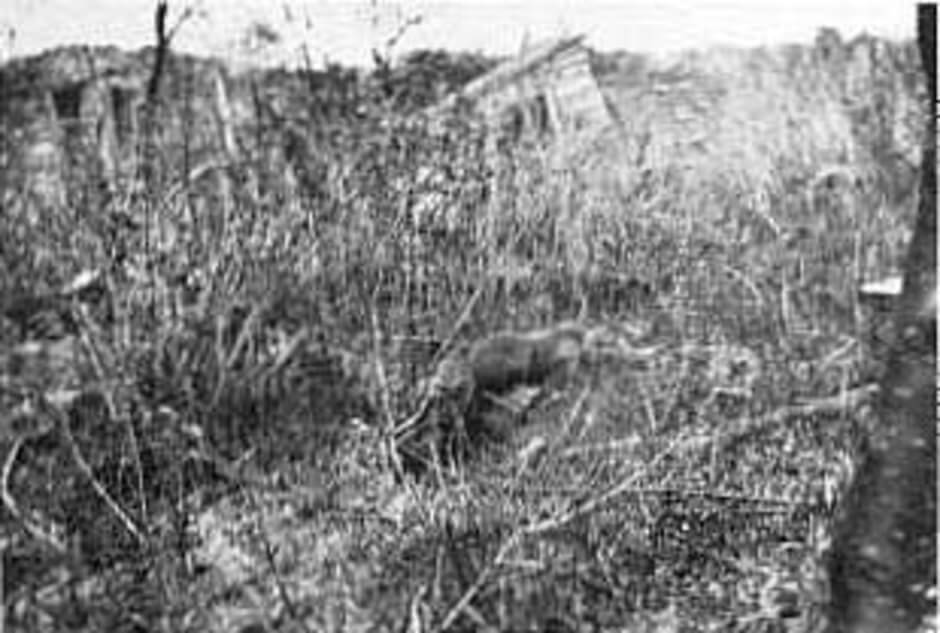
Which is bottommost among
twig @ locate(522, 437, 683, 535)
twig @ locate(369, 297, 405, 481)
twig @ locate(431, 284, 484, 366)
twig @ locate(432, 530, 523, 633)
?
twig @ locate(432, 530, 523, 633)

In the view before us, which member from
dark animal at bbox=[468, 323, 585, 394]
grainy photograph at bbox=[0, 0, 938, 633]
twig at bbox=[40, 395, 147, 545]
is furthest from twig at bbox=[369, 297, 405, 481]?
twig at bbox=[40, 395, 147, 545]

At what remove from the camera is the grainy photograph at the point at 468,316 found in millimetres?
1839

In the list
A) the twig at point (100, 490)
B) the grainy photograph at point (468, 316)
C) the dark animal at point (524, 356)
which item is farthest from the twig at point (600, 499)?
the twig at point (100, 490)

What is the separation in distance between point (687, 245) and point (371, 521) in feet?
1.77

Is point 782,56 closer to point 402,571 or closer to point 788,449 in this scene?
point 788,449

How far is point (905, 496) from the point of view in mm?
1896

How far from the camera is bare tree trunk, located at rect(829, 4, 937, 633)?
1.90m

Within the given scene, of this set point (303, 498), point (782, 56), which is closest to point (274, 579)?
point (303, 498)

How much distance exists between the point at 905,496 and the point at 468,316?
1.94 ft

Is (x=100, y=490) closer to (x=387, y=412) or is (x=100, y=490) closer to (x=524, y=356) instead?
(x=387, y=412)

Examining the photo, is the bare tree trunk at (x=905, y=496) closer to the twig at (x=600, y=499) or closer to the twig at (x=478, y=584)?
the twig at (x=600, y=499)

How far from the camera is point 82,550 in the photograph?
1.81m

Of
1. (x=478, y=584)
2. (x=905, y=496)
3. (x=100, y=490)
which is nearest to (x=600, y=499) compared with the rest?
(x=478, y=584)

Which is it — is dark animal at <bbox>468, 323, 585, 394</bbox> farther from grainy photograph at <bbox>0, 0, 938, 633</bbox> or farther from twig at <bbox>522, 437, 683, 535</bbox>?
twig at <bbox>522, 437, 683, 535</bbox>
